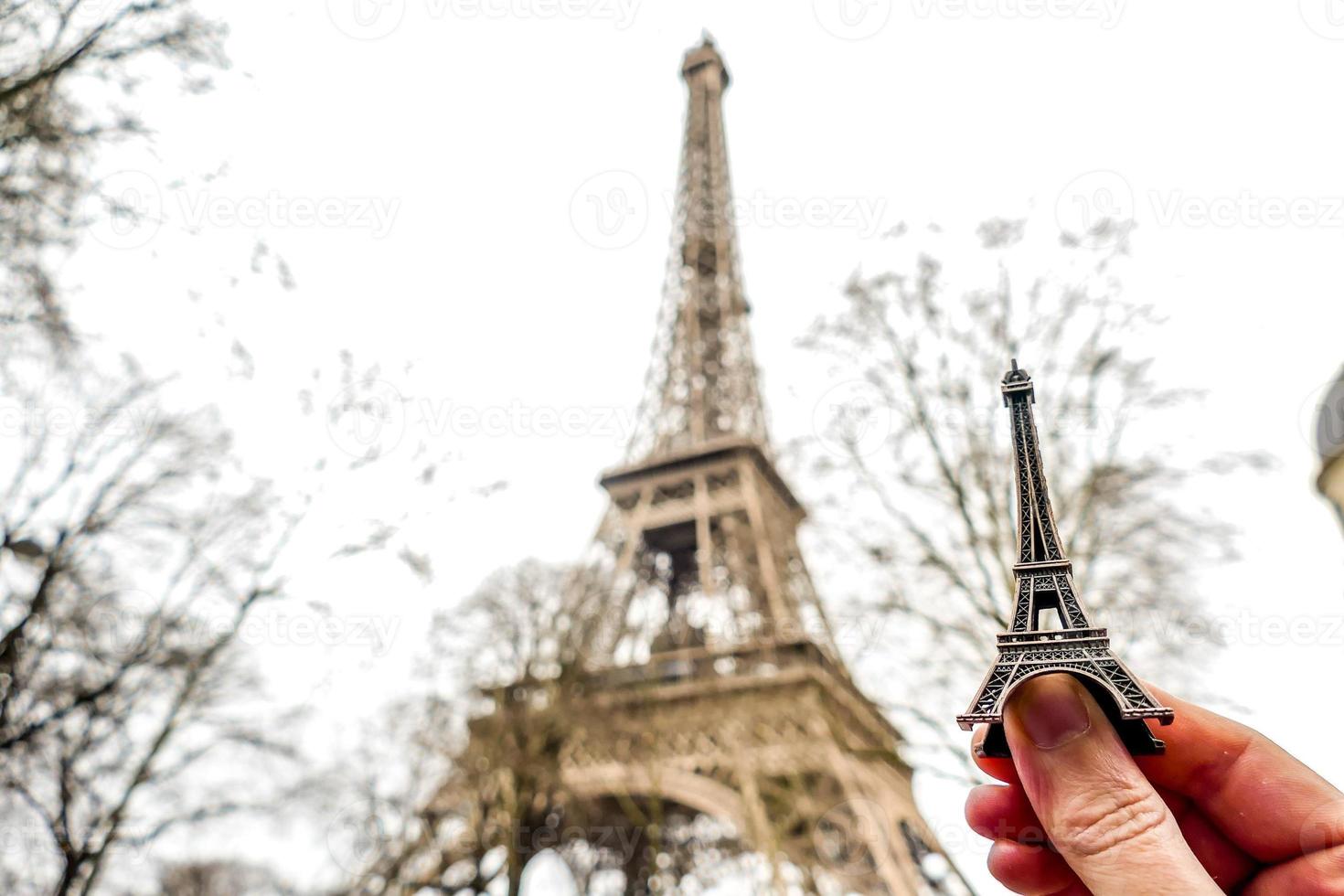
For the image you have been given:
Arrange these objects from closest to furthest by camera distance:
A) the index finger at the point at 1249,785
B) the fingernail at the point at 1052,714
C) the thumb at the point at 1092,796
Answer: the thumb at the point at 1092,796, the fingernail at the point at 1052,714, the index finger at the point at 1249,785

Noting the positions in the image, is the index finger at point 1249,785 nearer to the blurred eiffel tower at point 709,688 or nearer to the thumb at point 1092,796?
the thumb at point 1092,796

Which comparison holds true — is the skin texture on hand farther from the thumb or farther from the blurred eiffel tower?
the blurred eiffel tower

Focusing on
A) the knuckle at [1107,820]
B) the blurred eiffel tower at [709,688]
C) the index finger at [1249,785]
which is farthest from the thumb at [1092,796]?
the blurred eiffel tower at [709,688]

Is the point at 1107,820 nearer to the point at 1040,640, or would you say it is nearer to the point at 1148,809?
the point at 1148,809

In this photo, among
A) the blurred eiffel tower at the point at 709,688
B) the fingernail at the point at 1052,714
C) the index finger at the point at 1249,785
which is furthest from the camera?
the blurred eiffel tower at the point at 709,688

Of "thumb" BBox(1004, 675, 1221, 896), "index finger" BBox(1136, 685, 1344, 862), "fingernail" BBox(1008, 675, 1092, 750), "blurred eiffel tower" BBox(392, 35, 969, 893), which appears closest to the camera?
"thumb" BBox(1004, 675, 1221, 896)

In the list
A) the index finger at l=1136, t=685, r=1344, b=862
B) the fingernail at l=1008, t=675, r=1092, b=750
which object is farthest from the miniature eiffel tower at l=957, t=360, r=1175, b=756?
the index finger at l=1136, t=685, r=1344, b=862

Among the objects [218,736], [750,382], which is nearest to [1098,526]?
[218,736]

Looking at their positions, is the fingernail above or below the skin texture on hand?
above
